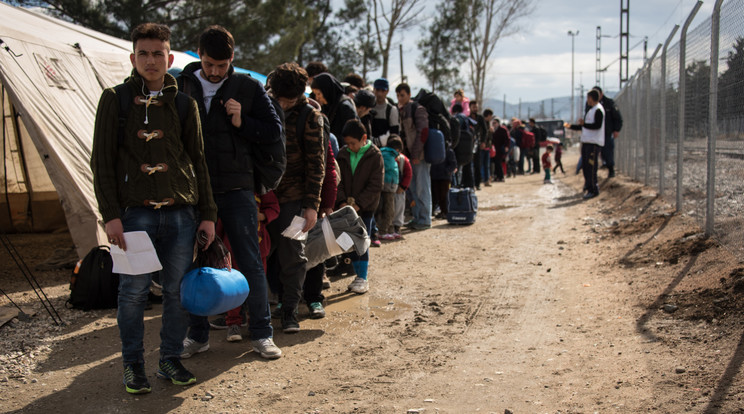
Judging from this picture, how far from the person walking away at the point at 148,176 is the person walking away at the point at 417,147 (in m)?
6.17

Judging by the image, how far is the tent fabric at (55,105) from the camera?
6191mm

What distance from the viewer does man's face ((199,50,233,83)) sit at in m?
3.97

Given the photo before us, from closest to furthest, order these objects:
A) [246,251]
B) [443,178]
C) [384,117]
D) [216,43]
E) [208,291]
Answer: [208,291] → [216,43] → [246,251] → [384,117] → [443,178]

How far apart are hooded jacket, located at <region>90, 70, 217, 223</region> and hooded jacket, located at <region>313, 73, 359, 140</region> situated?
9.16ft

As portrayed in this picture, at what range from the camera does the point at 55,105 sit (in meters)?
6.62

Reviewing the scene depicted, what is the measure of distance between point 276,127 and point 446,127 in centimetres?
620

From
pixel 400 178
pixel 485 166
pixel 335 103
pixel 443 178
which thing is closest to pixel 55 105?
pixel 335 103

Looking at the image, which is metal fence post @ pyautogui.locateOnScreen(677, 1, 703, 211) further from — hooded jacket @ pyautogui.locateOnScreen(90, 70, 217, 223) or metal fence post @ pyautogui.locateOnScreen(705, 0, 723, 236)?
hooded jacket @ pyautogui.locateOnScreen(90, 70, 217, 223)

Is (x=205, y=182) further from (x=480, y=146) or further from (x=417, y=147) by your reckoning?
(x=480, y=146)

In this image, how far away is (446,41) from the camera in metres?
43.3

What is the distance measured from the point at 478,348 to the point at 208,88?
2.41 meters

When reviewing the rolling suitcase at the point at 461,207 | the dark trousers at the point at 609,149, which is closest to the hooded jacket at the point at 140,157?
the rolling suitcase at the point at 461,207

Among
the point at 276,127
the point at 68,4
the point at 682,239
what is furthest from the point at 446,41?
the point at 276,127

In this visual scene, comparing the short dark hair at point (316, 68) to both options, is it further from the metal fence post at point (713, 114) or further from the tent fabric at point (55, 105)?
the metal fence post at point (713, 114)
